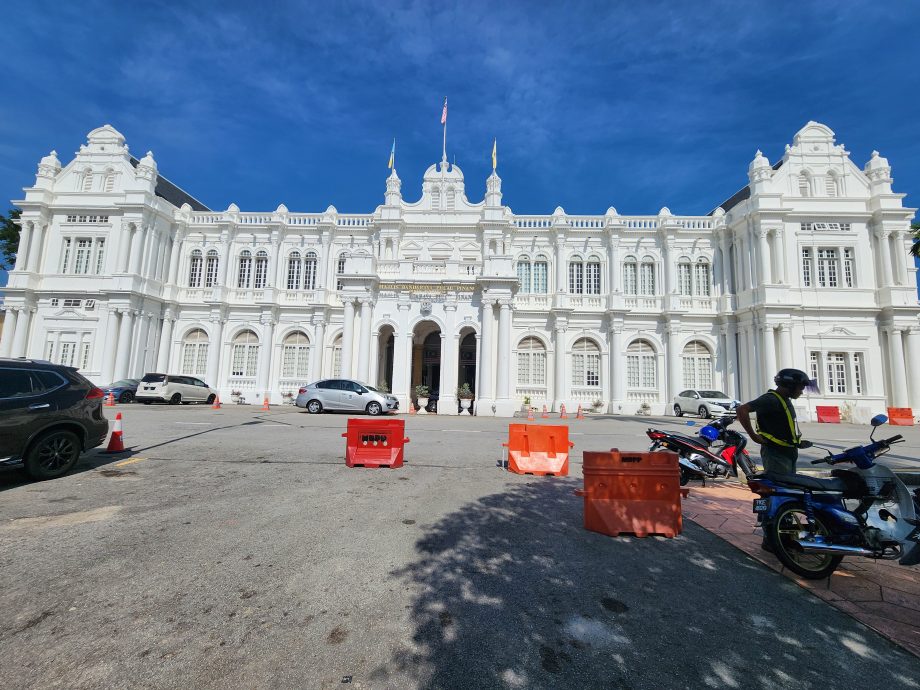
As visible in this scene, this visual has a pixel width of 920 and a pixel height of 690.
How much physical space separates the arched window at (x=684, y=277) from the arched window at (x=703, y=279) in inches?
13.3

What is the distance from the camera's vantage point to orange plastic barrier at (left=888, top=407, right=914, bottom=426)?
736 inches

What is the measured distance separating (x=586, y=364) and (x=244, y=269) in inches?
862

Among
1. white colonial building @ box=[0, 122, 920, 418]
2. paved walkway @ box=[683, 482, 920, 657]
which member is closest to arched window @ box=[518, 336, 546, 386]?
white colonial building @ box=[0, 122, 920, 418]

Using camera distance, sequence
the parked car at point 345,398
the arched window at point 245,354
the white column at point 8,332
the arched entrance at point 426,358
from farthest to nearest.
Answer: the arched window at point 245,354
the arched entrance at point 426,358
the white column at point 8,332
the parked car at point 345,398

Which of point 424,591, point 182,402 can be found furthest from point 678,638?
point 182,402

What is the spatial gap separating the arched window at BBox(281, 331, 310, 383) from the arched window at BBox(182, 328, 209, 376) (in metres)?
4.87

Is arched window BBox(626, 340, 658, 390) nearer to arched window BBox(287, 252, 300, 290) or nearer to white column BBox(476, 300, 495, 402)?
white column BBox(476, 300, 495, 402)

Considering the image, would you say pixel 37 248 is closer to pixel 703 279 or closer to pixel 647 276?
pixel 647 276

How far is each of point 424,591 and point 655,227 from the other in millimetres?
26233

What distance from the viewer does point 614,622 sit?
2676 millimetres

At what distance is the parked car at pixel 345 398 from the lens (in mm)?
16422

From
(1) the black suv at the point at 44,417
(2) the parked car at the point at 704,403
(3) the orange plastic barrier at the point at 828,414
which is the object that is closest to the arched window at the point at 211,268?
(1) the black suv at the point at 44,417

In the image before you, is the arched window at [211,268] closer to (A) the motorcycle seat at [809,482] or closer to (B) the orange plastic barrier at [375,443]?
(B) the orange plastic barrier at [375,443]

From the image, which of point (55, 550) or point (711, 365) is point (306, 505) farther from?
point (711, 365)
